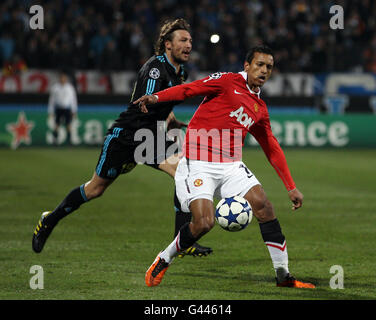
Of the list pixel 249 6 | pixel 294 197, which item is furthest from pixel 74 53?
pixel 294 197

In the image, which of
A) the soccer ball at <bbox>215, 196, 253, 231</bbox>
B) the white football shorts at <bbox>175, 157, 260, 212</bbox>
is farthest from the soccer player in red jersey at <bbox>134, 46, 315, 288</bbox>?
the soccer ball at <bbox>215, 196, 253, 231</bbox>

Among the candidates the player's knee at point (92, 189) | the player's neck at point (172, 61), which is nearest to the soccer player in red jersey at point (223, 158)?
the player's neck at point (172, 61)

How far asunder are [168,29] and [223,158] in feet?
5.70

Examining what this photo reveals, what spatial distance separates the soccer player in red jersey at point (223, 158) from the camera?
20.2 feet

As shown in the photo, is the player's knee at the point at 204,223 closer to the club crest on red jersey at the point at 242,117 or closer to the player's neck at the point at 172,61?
the club crest on red jersey at the point at 242,117

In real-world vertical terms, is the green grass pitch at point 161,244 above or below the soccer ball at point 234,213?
below

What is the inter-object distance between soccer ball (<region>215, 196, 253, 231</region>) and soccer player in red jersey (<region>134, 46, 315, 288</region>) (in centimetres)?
11

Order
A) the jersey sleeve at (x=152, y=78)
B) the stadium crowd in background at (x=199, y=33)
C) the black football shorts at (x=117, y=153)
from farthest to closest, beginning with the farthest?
1. the stadium crowd in background at (x=199, y=33)
2. the black football shorts at (x=117, y=153)
3. the jersey sleeve at (x=152, y=78)

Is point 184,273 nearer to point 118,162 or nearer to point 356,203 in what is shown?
point 118,162

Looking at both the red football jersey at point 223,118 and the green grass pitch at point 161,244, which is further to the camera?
the red football jersey at point 223,118

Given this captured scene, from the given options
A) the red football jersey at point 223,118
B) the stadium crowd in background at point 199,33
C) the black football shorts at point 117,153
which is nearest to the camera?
the red football jersey at point 223,118

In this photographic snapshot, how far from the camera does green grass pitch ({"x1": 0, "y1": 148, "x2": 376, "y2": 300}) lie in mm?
6023

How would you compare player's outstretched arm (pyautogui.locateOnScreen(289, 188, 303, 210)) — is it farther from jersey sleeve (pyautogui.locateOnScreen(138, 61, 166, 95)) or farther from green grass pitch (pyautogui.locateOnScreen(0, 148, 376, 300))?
jersey sleeve (pyautogui.locateOnScreen(138, 61, 166, 95))

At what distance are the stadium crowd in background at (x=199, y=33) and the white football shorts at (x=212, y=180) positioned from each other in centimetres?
1705
